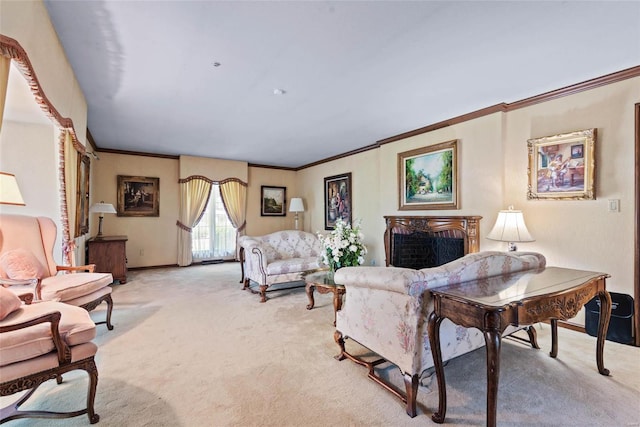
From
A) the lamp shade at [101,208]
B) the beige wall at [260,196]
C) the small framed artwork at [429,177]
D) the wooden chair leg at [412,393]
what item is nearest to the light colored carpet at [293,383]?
the wooden chair leg at [412,393]

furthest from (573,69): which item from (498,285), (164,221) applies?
(164,221)

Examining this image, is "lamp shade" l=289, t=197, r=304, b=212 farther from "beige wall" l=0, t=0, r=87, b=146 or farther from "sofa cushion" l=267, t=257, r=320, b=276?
"beige wall" l=0, t=0, r=87, b=146

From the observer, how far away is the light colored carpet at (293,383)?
5.49 feet

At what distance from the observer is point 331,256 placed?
3.19 m

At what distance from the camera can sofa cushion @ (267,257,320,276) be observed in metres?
4.12

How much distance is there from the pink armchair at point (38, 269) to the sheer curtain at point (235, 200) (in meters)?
4.07

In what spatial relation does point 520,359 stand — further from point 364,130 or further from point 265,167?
point 265,167

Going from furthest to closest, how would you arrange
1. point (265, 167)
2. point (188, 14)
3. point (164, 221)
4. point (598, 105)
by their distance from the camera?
point (265, 167)
point (164, 221)
point (598, 105)
point (188, 14)

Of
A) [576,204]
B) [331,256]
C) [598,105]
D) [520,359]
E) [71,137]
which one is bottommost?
[520,359]

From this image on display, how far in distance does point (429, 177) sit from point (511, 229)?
1.45 meters

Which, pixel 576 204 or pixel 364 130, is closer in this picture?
pixel 576 204

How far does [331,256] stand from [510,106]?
275 cm

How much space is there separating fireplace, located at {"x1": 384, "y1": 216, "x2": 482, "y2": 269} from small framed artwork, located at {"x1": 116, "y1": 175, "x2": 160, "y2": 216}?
498cm

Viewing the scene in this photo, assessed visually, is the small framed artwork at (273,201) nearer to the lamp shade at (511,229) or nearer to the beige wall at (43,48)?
the beige wall at (43,48)
